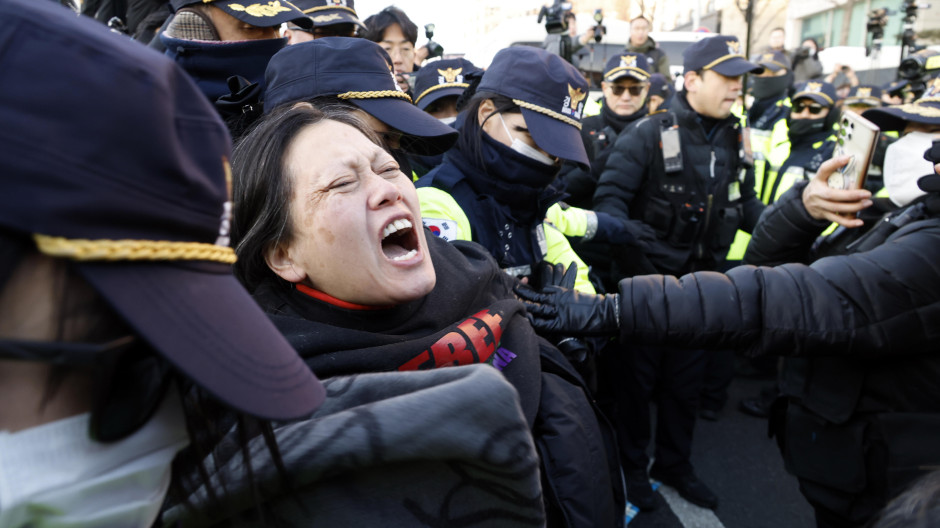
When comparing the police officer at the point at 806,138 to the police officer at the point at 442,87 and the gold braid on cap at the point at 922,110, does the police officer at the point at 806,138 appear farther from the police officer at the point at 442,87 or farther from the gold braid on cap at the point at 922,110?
the police officer at the point at 442,87

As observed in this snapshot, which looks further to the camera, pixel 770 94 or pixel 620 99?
pixel 770 94

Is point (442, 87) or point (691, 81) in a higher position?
point (442, 87)

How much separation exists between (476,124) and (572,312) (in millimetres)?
804

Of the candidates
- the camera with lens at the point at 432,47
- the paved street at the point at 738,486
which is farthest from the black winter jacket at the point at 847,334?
the camera with lens at the point at 432,47

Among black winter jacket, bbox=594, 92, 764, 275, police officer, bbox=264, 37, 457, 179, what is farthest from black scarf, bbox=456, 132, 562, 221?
black winter jacket, bbox=594, 92, 764, 275

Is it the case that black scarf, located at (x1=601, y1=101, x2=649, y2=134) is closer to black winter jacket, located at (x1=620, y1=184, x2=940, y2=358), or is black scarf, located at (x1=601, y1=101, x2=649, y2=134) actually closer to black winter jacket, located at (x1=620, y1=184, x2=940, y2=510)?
black winter jacket, located at (x1=620, y1=184, x2=940, y2=510)

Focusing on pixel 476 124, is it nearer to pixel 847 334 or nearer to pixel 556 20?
pixel 847 334

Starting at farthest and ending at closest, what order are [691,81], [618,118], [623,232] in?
[618,118], [691,81], [623,232]

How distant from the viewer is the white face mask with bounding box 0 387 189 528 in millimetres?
518

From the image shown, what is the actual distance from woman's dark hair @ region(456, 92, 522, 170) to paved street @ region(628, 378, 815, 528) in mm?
2269

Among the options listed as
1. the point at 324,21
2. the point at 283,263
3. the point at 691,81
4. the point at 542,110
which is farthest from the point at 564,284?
the point at 691,81

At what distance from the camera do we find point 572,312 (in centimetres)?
184

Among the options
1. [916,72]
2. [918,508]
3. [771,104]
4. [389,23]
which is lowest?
[771,104]

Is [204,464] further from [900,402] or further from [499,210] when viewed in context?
[900,402]
